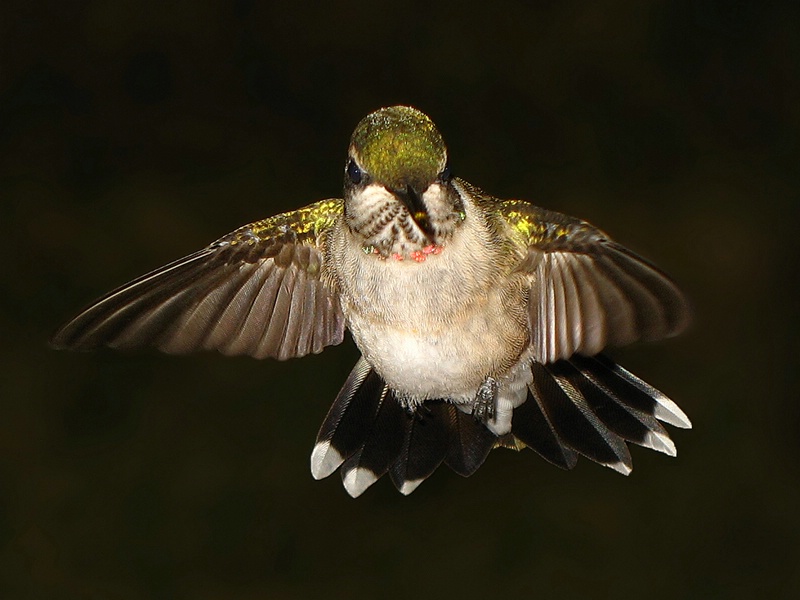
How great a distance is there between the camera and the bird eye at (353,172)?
4.29 ft

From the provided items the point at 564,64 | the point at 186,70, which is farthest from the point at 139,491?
the point at 564,64

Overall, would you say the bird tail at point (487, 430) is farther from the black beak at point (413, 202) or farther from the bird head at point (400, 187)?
the black beak at point (413, 202)

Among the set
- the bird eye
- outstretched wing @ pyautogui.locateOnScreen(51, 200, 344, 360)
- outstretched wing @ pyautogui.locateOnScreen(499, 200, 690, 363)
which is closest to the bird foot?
outstretched wing @ pyautogui.locateOnScreen(499, 200, 690, 363)

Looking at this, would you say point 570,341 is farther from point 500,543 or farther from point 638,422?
point 500,543

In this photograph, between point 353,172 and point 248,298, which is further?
point 248,298

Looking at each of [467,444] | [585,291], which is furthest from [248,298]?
[585,291]

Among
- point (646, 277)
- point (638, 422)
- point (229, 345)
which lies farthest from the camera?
point (638, 422)

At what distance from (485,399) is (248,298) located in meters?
0.40

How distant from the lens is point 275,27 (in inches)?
116

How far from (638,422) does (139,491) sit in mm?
1707

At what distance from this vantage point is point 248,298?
1653mm

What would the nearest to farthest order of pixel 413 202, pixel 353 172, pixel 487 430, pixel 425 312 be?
pixel 413 202 < pixel 353 172 < pixel 425 312 < pixel 487 430

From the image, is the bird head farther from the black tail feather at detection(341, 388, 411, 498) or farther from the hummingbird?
the black tail feather at detection(341, 388, 411, 498)

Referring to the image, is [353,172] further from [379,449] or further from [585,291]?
[379,449]
